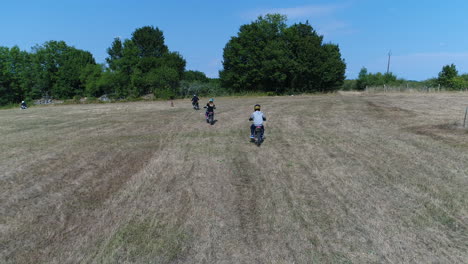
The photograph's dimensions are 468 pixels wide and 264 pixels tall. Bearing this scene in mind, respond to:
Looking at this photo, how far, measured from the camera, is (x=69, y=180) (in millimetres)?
8781

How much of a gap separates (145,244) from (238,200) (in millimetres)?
2570

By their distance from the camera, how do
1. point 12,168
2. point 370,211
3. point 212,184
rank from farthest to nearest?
1. point 12,168
2. point 212,184
3. point 370,211

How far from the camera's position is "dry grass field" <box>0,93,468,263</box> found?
5234mm

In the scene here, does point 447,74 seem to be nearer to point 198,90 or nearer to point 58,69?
point 198,90

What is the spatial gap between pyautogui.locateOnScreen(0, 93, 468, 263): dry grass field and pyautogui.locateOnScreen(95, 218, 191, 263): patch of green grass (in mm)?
23

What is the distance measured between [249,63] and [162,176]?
4913 centimetres

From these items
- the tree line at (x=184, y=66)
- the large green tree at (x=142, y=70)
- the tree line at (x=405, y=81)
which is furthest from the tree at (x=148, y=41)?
the tree line at (x=405, y=81)

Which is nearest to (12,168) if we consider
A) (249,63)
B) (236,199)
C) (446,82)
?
(236,199)

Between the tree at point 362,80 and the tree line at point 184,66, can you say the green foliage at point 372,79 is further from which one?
the tree line at point 184,66

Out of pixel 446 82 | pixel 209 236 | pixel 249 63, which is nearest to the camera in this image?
pixel 209 236

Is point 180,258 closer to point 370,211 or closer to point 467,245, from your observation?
point 370,211

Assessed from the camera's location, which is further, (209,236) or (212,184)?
(212,184)

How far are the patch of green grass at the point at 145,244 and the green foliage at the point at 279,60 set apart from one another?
49.4 metres

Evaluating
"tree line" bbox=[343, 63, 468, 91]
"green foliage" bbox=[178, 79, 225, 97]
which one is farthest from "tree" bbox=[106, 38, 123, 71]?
"tree line" bbox=[343, 63, 468, 91]
